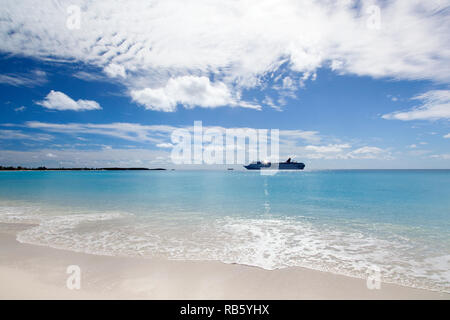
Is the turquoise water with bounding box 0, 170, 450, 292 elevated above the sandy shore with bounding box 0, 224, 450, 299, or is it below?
below

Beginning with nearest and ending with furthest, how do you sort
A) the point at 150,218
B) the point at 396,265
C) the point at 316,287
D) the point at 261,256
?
1. the point at 316,287
2. the point at 396,265
3. the point at 261,256
4. the point at 150,218

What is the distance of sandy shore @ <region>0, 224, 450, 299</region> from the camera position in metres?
5.65

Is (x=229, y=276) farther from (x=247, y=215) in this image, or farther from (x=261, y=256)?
(x=247, y=215)

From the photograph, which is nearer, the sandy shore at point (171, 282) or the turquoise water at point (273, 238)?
the sandy shore at point (171, 282)

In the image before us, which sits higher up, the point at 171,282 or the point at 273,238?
the point at 171,282

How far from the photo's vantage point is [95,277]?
656 cm

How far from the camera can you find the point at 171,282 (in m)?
6.29

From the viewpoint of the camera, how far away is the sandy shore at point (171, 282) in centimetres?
565

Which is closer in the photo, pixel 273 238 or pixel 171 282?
pixel 171 282

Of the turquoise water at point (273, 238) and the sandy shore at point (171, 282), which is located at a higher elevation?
the sandy shore at point (171, 282)

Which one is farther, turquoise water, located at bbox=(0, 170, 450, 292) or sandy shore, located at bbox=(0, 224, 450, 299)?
turquoise water, located at bbox=(0, 170, 450, 292)
